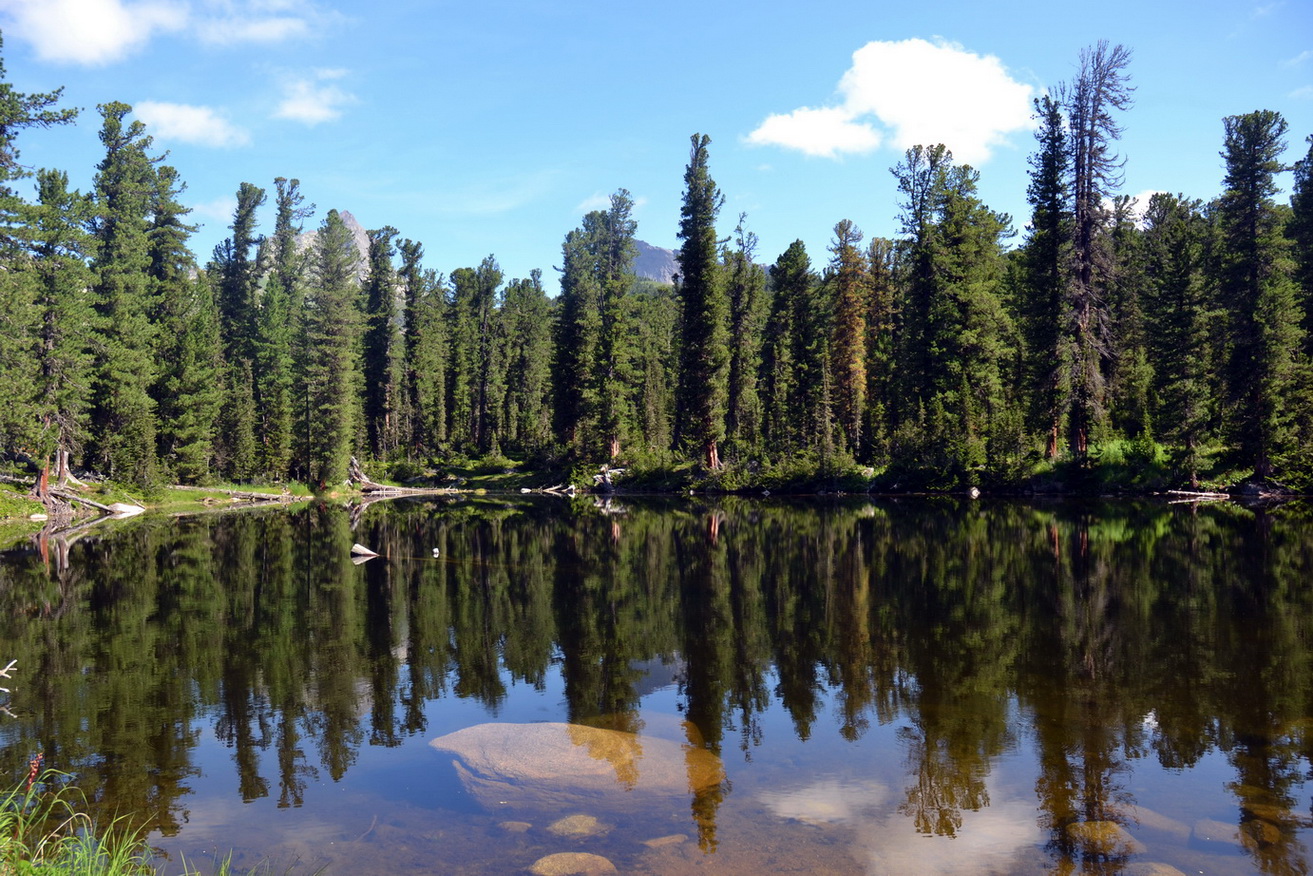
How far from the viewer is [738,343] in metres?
60.3

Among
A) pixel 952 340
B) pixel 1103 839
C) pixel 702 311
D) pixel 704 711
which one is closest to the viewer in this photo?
pixel 1103 839

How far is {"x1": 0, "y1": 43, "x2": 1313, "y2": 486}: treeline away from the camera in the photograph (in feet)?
126

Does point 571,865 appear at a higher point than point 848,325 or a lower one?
lower

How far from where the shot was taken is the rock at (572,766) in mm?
8273

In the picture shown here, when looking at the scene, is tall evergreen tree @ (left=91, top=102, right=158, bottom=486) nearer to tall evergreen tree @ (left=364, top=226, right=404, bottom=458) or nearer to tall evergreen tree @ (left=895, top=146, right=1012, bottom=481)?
tall evergreen tree @ (left=364, top=226, right=404, bottom=458)

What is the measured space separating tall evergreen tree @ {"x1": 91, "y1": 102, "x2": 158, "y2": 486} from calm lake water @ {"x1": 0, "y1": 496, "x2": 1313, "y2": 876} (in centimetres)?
2910

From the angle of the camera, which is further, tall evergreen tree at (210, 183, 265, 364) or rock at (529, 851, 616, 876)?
tall evergreen tree at (210, 183, 265, 364)

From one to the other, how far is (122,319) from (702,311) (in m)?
35.1

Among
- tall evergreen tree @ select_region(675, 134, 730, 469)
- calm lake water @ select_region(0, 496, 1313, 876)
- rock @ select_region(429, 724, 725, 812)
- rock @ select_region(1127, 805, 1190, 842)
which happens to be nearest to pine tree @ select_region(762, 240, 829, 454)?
tall evergreen tree @ select_region(675, 134, 730, 469)

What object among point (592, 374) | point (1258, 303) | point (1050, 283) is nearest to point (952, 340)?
point (1050, 283)

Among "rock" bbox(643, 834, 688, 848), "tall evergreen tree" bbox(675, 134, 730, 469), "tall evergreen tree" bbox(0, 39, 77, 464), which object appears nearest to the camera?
"rock" bbox(643, 834, 688, 848)

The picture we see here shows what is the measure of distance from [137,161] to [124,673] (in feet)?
181

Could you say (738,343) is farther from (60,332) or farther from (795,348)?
(60,332)

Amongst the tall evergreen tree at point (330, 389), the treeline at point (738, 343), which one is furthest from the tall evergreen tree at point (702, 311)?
the tall evergreen tree at point (330, 389)
